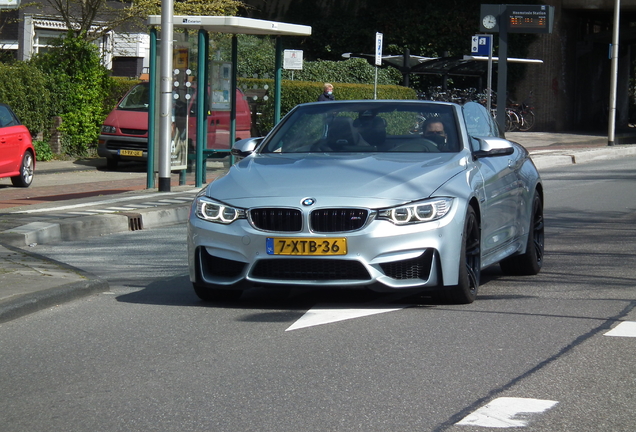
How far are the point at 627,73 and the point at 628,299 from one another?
43.0 m

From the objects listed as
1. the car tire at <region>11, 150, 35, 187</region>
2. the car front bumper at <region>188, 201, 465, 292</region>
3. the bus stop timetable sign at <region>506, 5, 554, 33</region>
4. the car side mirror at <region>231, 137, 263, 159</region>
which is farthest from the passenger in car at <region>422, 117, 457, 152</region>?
the bus stop timetable sign at <region>506, 5, 554, 33</region>

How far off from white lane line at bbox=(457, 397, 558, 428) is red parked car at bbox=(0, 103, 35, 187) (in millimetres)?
13539

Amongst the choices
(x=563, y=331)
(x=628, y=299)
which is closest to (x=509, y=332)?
(x=563, y=331)

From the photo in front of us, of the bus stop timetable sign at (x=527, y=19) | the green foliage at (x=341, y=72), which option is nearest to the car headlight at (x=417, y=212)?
the bus stop timetable sign at (x=527, y=19)

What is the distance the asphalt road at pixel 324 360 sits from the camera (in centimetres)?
475

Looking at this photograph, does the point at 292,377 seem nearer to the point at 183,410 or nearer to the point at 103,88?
the point at 183,410

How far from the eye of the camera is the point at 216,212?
286 inches

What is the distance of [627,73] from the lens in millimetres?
48594

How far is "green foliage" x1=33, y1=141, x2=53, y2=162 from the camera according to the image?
74.7 ft

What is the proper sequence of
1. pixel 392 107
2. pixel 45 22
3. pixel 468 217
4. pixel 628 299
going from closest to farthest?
pixel 468 217
pixel 628 299
pixel 392 107
pixel 45 22

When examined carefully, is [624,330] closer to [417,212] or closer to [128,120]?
[417,212]

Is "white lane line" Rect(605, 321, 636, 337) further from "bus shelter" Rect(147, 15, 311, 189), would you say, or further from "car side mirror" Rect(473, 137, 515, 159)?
"bus shelter" Rect(147, 15, 311, 189)

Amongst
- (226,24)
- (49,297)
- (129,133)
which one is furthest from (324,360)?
(129,133)

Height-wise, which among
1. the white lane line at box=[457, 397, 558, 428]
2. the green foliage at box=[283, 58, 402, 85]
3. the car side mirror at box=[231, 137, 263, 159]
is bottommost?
the white lane line at box=[457, 397, 558, 428]
